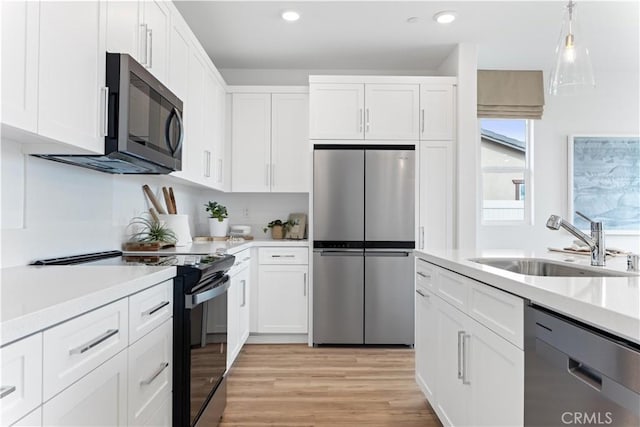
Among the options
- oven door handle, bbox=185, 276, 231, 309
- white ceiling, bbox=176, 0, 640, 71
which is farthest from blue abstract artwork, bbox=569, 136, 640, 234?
oven door handle, bbox=185, 276, 231, 309

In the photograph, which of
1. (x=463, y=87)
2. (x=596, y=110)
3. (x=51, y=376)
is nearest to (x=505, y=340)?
(x=51, y=376)

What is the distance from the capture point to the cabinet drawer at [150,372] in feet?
4.23

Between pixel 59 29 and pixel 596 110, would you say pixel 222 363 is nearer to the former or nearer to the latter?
pixel 59 29

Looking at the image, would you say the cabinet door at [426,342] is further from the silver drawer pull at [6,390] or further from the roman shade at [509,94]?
the roman shade at [509,94]

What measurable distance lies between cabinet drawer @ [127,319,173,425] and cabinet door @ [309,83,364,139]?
2564 millimetres

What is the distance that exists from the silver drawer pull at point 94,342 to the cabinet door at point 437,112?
322cm

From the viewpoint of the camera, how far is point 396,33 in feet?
11.4

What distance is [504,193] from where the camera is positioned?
15.0ft

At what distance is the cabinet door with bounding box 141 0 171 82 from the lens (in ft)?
6.81

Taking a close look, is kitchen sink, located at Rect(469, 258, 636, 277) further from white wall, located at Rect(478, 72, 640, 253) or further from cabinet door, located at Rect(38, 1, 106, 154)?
white wall, located at Rect(478, 72, 640, 253)

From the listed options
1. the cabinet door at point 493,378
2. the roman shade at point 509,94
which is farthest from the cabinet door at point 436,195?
the cabinet door at point 493,378

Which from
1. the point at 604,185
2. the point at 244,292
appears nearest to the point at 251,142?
the point at 244,292

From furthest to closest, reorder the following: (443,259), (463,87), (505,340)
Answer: (463,87)
(443,259)
(505,340)

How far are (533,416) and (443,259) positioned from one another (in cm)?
87
